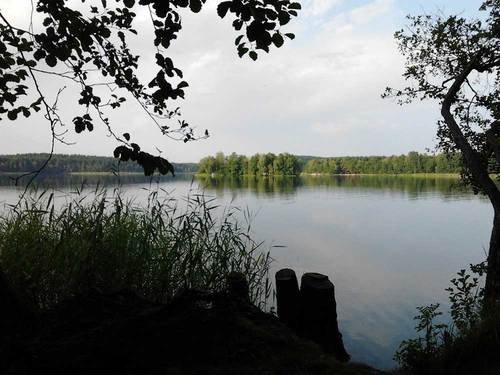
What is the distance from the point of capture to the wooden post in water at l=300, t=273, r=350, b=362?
13.2ft

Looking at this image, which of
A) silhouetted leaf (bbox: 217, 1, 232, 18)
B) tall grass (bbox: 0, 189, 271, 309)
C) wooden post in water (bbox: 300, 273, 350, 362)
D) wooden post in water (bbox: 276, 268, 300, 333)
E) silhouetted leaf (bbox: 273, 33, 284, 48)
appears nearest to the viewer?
silhouetted leaf (bbox: 217, 1, 232, 18)

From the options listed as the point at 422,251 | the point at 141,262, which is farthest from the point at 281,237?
the point at 141,262

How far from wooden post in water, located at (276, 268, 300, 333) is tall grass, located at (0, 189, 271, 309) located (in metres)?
1.73

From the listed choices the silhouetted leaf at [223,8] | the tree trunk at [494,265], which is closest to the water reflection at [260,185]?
the tree trunk at [494,265]

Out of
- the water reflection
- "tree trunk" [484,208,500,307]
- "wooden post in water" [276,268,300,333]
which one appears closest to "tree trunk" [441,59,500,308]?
"tree trunk" [484,208,500,307]

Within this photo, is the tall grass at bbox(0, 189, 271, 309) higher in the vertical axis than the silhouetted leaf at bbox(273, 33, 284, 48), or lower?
lower

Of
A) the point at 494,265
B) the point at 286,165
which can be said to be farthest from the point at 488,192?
the point at 286,165

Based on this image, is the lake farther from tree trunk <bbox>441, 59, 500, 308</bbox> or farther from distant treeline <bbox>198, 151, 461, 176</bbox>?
distant treeline <bbox>198, 151, 461, 176</bbox>

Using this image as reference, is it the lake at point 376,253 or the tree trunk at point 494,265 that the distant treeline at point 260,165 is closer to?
the lake at point 376,253

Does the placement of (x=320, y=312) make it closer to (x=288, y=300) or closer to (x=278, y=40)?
(x=288, y=300)

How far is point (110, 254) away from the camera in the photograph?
571 centimetres

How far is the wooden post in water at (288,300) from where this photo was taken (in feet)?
14.8

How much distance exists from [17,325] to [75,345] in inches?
30.0

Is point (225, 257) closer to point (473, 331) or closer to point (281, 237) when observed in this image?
point (473, 331)
